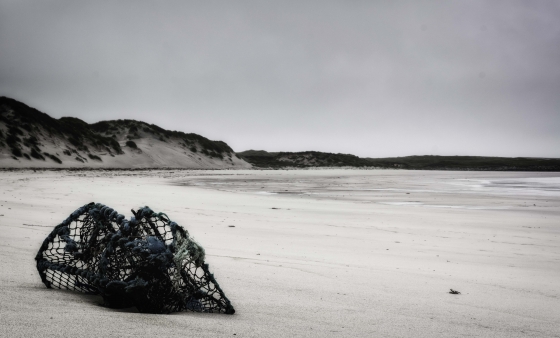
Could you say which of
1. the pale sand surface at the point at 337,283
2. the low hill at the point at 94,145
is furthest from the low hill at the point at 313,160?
the pale sand surface at the point at 337,283

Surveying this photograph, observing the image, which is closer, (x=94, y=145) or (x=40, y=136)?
(x=40, y=136)

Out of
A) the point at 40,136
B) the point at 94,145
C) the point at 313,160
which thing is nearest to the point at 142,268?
the point at 40,136

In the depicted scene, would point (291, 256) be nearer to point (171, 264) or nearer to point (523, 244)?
point (171, 264)

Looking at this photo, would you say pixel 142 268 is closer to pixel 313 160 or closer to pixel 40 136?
pixel 40 136

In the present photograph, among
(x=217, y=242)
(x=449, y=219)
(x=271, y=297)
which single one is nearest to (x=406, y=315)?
(x=271, y=297)

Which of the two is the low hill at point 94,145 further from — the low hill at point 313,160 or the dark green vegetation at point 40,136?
the low hill at point 313,160

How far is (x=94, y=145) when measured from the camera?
4778cm

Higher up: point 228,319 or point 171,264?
point 171,264

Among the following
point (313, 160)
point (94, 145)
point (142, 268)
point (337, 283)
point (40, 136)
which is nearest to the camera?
point (142, 268)

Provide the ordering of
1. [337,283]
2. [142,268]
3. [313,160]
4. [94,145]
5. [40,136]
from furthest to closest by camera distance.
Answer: [313,160]
[94,145]
[40,136]
[337,283]
[142,268]

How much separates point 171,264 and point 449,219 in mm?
7052

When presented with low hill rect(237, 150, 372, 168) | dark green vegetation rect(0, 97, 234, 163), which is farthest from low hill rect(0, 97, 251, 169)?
low hill rect(237, 150, 372, 168)

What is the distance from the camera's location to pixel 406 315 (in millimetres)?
2682

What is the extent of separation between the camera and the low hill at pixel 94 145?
3535 cm
